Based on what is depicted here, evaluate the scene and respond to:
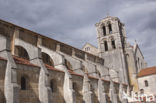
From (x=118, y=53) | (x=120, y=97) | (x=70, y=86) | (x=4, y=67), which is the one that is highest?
(x=118, y=53)

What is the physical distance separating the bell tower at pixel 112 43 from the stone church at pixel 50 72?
0.17 meters

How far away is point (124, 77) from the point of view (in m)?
33.3

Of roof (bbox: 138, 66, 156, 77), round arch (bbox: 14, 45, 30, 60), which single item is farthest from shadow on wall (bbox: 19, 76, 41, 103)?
roof (bbox: 138, 66, 156, 77)

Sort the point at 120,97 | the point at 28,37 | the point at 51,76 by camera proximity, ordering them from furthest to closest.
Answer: the point at 120,97 → the point at 28,37 → the point at 51,76

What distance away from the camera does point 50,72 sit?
57.0ft

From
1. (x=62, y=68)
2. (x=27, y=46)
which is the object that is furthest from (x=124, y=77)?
(x=27, y=46)

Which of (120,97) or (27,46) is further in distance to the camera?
(120,97)

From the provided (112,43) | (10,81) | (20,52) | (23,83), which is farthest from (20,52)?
(112,43)

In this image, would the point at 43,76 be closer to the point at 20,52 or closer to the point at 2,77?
the point at 2,77

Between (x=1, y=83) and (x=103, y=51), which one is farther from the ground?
(x=103, y=51)

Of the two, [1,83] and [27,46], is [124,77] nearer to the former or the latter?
[27,46]

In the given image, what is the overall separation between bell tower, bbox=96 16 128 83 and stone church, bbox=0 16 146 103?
0.56 ft

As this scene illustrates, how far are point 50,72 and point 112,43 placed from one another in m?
22.7

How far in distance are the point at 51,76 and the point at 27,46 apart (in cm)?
368
